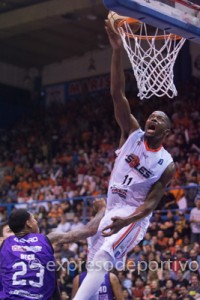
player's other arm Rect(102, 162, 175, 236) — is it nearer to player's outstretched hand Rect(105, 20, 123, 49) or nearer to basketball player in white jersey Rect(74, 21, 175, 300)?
basketball player in white jersey Rect(74, 21, 175, 300)

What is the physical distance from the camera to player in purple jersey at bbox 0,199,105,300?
5.04 meters

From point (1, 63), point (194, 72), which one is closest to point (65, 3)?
point (194, 72)

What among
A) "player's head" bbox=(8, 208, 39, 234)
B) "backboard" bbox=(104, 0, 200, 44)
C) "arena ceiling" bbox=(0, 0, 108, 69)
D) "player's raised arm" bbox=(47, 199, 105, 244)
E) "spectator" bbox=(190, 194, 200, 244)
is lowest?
"spectator" bbox=(190, 194, 200, 244)

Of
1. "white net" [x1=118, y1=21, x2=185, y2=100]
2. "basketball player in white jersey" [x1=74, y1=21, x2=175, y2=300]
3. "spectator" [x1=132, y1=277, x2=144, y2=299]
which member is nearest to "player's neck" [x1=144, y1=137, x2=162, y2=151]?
"basketball player in white jersey" [x1=74, y1=21, x2=175, y2=300]

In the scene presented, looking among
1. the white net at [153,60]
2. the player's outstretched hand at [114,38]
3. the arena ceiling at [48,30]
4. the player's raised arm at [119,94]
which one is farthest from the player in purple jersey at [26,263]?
the arena ceiling at [48,30]

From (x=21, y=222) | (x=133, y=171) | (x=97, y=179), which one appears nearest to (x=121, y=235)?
(x=133, y=171)

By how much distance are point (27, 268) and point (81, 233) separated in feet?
3.30

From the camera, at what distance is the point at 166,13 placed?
6.46 m

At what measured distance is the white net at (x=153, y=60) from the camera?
7258 millimetres

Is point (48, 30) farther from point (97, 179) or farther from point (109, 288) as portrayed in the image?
point (109, 288)

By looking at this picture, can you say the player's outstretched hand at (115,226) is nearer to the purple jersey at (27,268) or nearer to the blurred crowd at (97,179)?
the purple jersey at (27,268)

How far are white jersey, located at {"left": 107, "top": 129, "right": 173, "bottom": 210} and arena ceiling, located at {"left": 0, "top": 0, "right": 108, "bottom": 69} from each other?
13.9m

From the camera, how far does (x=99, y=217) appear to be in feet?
20.8

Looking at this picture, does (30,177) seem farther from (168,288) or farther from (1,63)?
(168,288)
